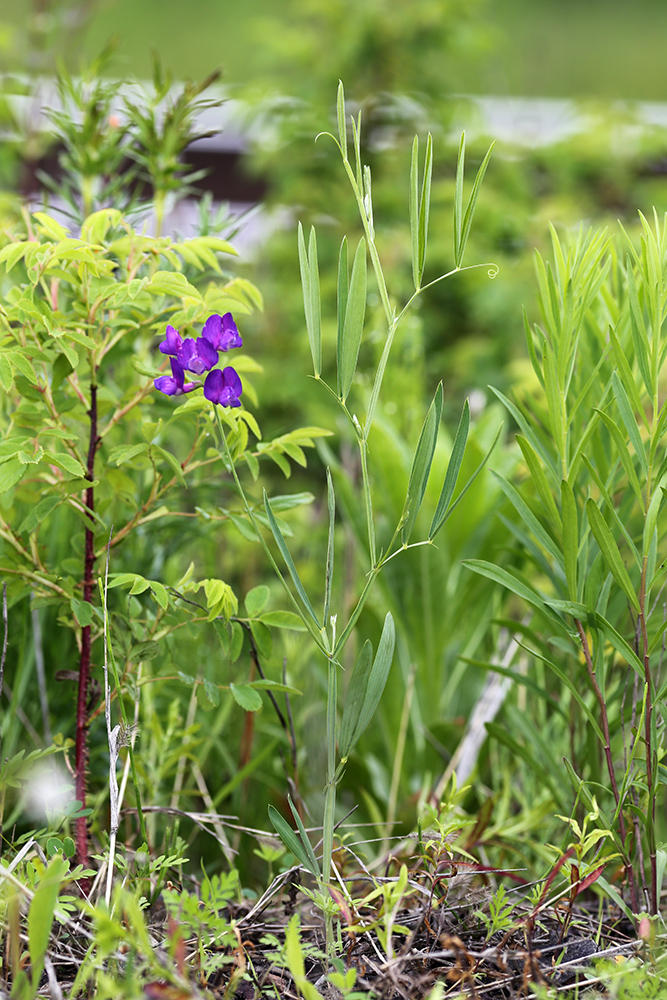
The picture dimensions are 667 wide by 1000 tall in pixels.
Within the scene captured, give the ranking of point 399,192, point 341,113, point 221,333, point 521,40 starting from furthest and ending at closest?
1. point 521,40
2. point 399,192
3. point 221,333
4. point 341,113

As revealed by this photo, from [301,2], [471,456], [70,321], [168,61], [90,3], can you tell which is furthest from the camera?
[168,61]

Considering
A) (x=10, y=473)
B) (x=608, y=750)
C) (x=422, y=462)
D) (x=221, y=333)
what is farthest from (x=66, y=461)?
(x=608, y=750)

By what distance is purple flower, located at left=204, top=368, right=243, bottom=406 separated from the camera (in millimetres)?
618

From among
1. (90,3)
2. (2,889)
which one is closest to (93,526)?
(2,889)

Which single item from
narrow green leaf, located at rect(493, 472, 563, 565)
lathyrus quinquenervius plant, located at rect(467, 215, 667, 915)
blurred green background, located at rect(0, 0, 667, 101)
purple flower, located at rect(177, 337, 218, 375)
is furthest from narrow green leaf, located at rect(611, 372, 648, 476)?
blurred green background, located at rect(0, 0, 667, 101)

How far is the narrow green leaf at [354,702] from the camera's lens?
0.59 meters

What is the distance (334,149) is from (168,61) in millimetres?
3907

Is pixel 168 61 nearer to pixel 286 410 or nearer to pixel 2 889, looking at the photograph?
pixel 286 410

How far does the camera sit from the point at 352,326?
0.59 metres

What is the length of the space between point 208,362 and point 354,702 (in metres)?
0.30

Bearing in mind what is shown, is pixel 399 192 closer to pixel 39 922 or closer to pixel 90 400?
pixel 90 400

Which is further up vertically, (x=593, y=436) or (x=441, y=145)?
(x=441, y=145)

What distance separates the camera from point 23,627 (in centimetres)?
86

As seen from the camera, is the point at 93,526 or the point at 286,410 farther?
the point at 286,410
